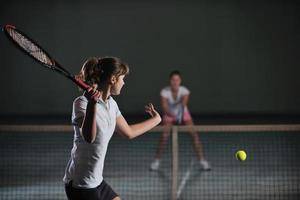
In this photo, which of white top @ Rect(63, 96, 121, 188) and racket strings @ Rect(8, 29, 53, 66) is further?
racket strings @ Rect(8, 29, 53, 66)

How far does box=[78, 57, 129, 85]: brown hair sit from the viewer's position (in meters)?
2.96

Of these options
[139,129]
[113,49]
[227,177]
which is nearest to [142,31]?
[113,49]

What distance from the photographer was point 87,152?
2857mm

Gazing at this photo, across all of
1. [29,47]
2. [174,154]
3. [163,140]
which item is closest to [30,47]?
[29,47]

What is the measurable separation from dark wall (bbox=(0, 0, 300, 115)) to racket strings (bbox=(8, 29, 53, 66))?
10718mm

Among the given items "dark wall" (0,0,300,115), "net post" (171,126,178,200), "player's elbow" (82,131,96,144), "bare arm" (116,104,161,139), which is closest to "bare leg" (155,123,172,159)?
"net post" (171,126,178,200)

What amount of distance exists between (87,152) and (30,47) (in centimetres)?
93

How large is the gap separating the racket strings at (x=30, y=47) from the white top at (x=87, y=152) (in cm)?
56

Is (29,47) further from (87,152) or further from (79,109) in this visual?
(87,152)

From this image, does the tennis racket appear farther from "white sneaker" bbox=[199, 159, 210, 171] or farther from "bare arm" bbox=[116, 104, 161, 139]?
"white sneaker" bbox=[199, 159, 210, 171]

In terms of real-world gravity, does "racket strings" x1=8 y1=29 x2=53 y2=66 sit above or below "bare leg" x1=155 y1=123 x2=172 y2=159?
above

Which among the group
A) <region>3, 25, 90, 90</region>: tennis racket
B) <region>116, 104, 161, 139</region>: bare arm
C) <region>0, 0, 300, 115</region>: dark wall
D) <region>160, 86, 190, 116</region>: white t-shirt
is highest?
<region>0, 0, 300, 115</region>: dark wall

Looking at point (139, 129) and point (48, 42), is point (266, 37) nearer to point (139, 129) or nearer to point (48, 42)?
point (48, 42)

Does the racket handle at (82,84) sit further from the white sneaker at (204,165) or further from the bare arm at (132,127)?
the white sneaker at (204,165)
